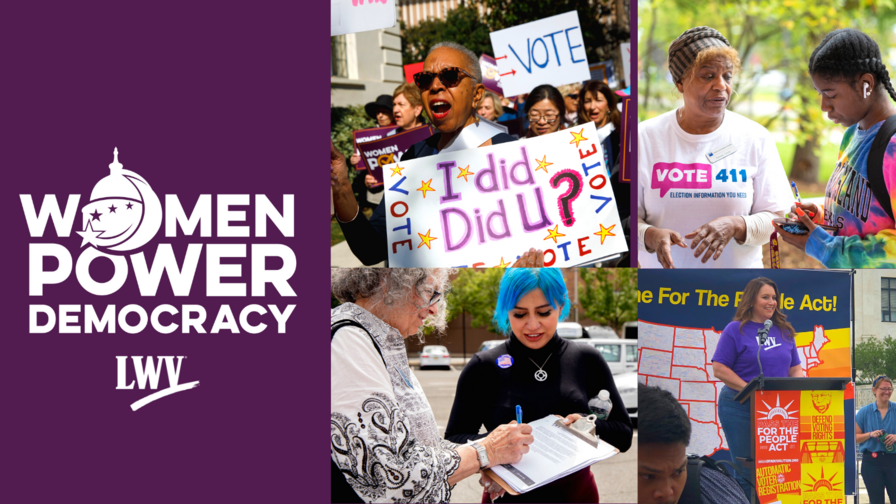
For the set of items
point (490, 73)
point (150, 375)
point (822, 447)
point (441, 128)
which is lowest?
point (822, 447)

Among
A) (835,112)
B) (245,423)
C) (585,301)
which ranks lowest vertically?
(245,423)

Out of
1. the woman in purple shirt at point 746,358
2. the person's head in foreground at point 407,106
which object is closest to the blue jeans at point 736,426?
the woman in purple shirt at point 746,358

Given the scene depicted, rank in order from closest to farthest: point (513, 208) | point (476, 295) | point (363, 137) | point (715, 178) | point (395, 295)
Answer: point (395, 295), point (715, 178), point (476, 295), point (513, 208), point (363, 137)

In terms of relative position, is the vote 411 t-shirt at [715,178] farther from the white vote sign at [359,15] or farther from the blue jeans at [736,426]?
the white vote sign at [359,15]

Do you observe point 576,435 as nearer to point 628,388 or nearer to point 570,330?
point 628,388

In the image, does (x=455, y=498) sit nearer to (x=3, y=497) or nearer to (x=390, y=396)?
(x=390, y=396)

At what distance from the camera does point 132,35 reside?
421 cm

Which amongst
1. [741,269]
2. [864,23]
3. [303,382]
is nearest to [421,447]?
[303,382]

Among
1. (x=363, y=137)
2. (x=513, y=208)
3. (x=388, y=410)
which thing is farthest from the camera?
Answer: (x=363, y=137)

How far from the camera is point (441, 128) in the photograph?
433 centimetres

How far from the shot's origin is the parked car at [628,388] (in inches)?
157

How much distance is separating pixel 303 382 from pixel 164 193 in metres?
1.37

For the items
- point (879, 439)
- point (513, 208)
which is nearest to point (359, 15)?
point (513, 208)

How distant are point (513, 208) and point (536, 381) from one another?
3.33ft
